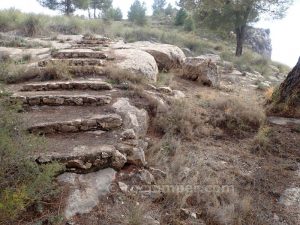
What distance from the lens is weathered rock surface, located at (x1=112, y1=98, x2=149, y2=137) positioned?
4.97 meters

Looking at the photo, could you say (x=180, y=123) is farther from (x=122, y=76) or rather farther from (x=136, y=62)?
(x=136, y=62)

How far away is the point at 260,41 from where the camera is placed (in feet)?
78.1

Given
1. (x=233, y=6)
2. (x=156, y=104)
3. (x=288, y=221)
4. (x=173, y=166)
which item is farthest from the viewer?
(x=233, y=6)

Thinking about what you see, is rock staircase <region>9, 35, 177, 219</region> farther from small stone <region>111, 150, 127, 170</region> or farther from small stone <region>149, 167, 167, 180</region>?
small stone <region>149, 167, 167, 180</region>

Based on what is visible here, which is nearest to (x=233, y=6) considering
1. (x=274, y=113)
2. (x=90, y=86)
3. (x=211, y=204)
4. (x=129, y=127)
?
(x=274, y=113)

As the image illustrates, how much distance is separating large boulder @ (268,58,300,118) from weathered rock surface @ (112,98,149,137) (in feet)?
9.31

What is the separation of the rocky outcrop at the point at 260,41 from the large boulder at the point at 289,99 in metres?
16.8

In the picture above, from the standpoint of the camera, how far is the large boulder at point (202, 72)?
8.70 m

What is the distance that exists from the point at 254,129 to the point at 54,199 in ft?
12.8

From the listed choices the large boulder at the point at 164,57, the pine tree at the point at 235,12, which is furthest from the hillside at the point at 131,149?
the pine tree at the point at 235,12

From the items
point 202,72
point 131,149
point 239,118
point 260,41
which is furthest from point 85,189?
point 260,41

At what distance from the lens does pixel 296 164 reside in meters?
4.82

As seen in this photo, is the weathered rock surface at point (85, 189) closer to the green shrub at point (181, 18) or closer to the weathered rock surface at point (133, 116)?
the weathered rock surface at point (133, 116)

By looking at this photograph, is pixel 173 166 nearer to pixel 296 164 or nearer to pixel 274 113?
pixel 296 164
